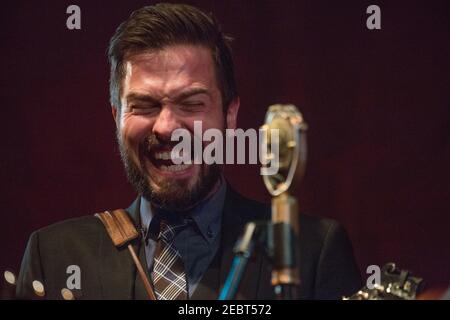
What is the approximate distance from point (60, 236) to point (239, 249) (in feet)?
3.10

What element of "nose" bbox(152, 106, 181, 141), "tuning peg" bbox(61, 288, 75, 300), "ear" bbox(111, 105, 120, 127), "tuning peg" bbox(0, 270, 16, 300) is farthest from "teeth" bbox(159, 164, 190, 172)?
"tuning peg" bbox(0, 270, 16, 300)

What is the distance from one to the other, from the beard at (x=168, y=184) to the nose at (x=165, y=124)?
0.02 meters

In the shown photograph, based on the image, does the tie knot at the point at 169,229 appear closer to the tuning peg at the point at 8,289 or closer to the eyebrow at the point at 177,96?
the eyebrow at the point at 177,96

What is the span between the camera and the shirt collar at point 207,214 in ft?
8.13

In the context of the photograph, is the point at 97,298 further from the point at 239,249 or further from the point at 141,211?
the point at 239,249

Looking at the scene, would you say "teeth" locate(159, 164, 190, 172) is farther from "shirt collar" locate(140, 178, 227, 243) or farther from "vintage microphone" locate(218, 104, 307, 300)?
"vintage microphone" locate(218, 104, 307, 300)

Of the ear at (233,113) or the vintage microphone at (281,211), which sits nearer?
the vintage microphone at (281,211)

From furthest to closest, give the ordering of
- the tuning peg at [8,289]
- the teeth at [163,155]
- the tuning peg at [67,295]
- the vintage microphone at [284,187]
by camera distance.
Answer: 1. the teeth at [163,155]
2. the tuning peg at [67,295]
3. the tuning peg at [8,289]
4. the vintage microphone at [284,187]

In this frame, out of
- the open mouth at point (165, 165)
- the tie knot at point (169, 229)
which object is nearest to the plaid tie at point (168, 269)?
the tie knot at point (169, 229)

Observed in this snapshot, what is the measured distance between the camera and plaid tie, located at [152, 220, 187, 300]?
236cm

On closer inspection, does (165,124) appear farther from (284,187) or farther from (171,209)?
(284,187)

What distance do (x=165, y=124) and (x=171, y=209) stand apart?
26 centimetres
